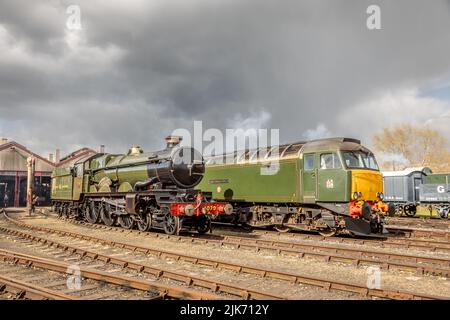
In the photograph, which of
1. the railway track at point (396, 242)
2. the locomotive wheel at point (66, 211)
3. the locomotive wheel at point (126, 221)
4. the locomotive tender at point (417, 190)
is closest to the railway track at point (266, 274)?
the locomotive wheel at point (126, 221)

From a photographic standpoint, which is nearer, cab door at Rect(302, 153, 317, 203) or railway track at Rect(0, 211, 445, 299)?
railway track at Rect(0, 211, 445, 299)

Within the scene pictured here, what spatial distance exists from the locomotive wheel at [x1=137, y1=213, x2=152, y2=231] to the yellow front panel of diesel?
7.73 metres

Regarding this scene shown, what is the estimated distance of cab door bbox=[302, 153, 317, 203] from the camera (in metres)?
14.4

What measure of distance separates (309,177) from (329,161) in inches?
39.7

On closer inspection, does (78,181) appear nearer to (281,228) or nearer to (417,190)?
(281,228)

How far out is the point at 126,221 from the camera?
16719mm

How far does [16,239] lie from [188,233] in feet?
20.3

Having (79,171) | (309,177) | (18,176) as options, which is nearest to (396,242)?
(309,177)

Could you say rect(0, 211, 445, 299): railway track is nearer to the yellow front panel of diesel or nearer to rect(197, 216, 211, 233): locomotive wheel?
rect(197, 216, 211, 233): locomotive wheel

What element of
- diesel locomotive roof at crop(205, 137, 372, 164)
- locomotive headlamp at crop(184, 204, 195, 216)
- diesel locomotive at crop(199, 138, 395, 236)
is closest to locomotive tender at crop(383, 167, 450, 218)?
diesel locomotive at crop(199, 138, 395, 236)

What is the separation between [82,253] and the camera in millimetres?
10555

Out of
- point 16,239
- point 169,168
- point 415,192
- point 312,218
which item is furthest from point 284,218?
point 415,192

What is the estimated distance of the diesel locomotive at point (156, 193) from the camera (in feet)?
46.7
